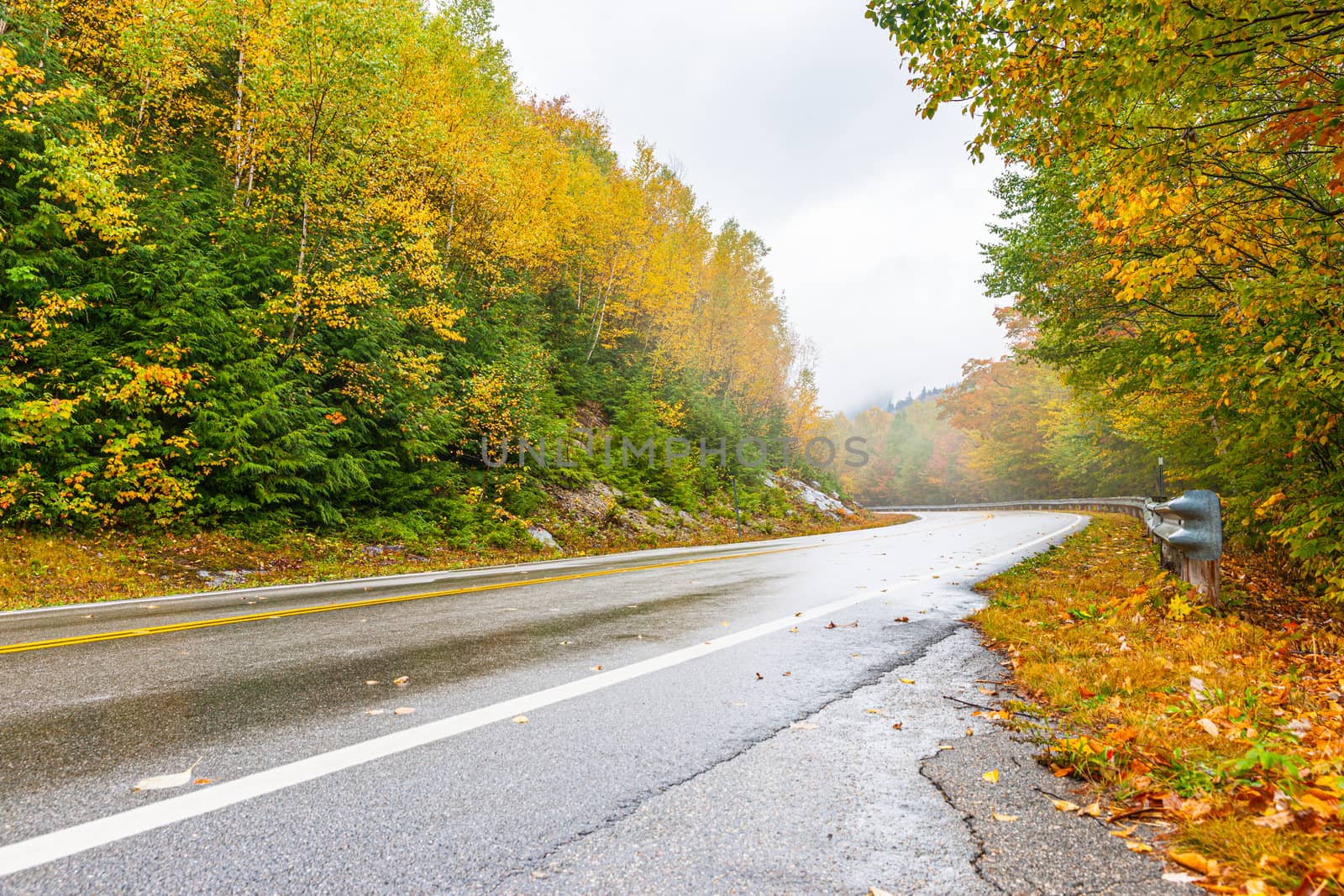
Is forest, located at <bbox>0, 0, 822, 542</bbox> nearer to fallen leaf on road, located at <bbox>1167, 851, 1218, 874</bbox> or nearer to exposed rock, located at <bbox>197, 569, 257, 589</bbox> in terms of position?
exposed rock, located at <bbox>197, 569, 257, 589</bbox>

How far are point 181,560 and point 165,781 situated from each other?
9035 mm

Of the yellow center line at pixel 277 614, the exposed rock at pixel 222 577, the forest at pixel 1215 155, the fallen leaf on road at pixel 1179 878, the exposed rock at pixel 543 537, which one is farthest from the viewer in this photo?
the exposed rock at pixel 543 537

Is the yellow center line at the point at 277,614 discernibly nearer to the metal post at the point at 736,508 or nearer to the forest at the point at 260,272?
the forest at the point at 260,272

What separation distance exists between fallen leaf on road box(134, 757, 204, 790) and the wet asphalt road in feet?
0.17

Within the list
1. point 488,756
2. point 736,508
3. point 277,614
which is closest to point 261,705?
point 488,756

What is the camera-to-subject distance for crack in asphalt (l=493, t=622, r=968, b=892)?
1.91 meters

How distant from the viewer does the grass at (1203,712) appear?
191 centimetres

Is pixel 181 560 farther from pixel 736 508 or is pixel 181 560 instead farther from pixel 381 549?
pixel 736 508

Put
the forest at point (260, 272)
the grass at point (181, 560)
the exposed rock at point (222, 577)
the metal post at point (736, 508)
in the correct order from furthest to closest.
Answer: the metal post at point (736, 508) < the forest at point (260, 272) < the exposed rock at point (222, 577) < the grass at point (181, 560)

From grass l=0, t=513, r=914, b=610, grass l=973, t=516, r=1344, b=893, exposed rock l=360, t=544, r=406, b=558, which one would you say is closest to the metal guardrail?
grass l=973, t=516, r=1344, b=893

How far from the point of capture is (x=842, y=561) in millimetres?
11430

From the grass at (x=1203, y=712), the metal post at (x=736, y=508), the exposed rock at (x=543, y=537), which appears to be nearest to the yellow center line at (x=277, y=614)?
the exposed rock at (x=543, y=537)

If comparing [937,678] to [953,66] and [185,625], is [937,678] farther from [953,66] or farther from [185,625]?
[185,625]

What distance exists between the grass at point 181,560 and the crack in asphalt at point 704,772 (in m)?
8.78
